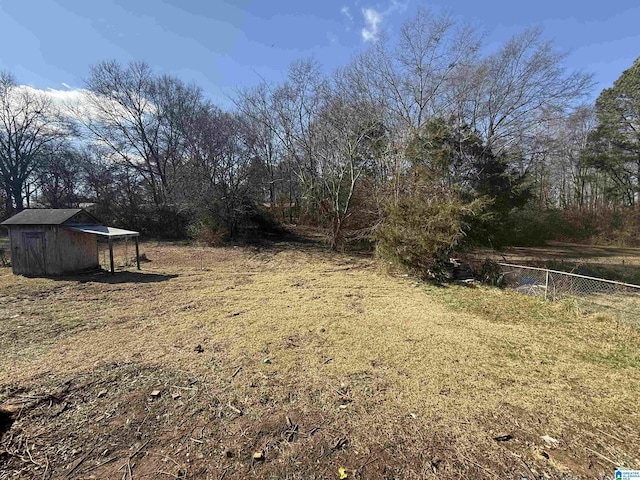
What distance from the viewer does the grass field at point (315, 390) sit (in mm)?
1992

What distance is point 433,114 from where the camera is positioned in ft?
44.7

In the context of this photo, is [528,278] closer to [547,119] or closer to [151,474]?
[151,474]

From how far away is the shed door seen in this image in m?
7.73

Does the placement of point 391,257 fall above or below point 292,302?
above

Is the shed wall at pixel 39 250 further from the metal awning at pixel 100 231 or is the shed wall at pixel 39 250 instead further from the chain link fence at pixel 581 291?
the chain link fence at pixel 581 291

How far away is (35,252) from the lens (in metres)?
7.77

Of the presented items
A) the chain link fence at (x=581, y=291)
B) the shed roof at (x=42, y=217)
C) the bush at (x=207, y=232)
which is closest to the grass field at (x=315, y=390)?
the chain link fence at (x=581, y=291)

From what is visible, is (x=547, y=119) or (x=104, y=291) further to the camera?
(x=547, y=119)

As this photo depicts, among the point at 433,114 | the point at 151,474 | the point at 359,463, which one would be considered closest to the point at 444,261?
the point at 359,463

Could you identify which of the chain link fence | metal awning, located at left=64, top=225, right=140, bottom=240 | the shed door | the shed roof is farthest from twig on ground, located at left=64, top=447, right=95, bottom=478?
the shed door

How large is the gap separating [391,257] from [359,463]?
636 centimetres

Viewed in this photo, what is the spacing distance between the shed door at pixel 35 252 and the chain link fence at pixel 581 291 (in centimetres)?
1184

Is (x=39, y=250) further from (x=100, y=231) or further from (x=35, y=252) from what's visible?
(x=100, y=231)

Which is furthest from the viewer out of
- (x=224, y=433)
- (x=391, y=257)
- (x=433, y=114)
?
(x=433, y=114)
